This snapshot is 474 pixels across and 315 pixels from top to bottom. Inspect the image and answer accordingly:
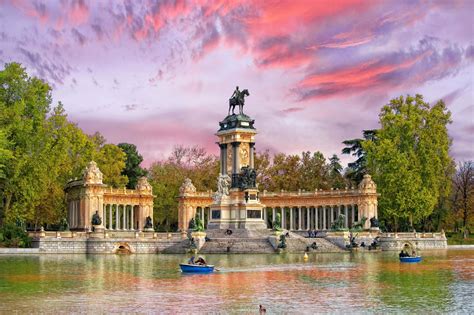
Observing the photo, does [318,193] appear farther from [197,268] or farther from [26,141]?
[197,268]

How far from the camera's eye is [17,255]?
197 ft

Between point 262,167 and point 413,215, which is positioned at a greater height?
Answer: point 262,167

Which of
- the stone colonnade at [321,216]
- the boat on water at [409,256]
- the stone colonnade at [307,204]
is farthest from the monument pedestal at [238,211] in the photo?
the boat on water at [409,256]

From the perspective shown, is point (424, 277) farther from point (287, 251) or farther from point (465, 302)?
point (287, 251)

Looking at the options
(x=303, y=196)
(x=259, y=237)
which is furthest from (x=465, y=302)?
(x=303, y=196)

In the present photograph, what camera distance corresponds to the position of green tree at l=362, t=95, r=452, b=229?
8231 centimetres

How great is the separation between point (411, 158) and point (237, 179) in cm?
2090

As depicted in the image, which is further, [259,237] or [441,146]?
[441,146]

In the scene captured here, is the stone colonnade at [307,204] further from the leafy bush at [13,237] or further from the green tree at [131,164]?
the leafy bush at [13,237]

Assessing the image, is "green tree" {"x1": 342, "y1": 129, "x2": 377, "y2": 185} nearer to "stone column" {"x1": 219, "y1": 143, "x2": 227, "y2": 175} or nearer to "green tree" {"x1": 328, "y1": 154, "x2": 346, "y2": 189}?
"green tree" {"x1": 328, "y1": 154, "x2": 346, "y2": 189}

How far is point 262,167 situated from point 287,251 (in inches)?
1602

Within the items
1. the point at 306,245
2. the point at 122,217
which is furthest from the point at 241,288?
the point at 122,217

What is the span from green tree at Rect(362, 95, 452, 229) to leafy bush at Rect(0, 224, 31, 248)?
39.7 meters

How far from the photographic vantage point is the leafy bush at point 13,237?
216ft
